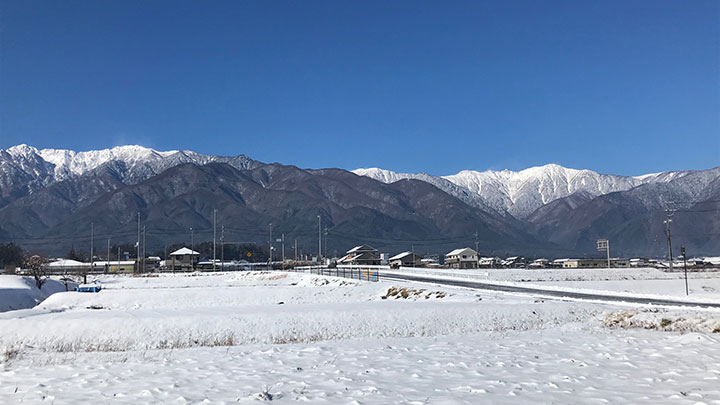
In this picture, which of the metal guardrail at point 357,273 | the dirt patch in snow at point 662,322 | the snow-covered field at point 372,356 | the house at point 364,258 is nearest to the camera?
the snow-covered field at point 372,356

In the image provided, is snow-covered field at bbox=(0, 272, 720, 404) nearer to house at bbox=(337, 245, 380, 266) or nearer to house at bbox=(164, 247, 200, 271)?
house at bbox=(337, 245, 380, 266)

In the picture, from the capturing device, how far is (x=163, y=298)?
51.2 m

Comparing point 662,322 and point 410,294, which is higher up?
point 662,322

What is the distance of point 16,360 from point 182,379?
642 cm

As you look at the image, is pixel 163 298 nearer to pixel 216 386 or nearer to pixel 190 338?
pixel 190 338

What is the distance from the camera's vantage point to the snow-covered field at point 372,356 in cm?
1155

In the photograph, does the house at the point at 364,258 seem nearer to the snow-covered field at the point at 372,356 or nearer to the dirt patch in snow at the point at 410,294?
the dirt patch in snow at the point at 410,294

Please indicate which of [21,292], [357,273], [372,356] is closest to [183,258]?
[357,273]

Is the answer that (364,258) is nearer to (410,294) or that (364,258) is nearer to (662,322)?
(410,294)

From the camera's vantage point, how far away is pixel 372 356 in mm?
16203

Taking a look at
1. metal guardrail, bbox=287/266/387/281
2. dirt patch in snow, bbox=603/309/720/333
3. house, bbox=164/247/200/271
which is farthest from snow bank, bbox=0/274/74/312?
house, bbox=164/247/200/271

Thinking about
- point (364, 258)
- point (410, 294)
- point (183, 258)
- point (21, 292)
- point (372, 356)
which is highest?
point (183, 258)

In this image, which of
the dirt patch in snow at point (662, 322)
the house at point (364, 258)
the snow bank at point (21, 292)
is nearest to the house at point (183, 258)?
the house at point (364, 258)

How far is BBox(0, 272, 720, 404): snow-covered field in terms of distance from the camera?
11555mm
